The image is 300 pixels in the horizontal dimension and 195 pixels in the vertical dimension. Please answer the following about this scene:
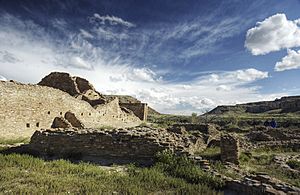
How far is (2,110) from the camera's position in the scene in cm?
1453

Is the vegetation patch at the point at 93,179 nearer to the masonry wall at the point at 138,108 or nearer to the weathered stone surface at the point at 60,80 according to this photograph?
the weathered stone surface at the point at 60,80

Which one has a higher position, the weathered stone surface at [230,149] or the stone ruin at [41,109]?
the stone ruin at [41,109]

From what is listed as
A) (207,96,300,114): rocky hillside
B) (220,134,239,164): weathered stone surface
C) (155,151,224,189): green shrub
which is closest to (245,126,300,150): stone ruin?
(220,134,239,164): weathered stone surface

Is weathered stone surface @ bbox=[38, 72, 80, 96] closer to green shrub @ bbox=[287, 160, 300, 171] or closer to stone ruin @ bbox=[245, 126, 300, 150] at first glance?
stone ruin @ bbox=[245, 126, 300, 150]

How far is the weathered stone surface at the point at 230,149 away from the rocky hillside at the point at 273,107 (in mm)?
84299

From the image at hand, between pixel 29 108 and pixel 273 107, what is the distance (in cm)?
10968

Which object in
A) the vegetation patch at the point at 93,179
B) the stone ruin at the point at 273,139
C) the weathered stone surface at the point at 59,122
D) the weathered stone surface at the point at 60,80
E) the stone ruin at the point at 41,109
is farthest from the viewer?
Answer: the weathered stone surface at the point at 60,80

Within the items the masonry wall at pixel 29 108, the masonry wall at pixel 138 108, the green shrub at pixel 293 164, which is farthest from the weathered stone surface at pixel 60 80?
the green shrub at pixel 293 164

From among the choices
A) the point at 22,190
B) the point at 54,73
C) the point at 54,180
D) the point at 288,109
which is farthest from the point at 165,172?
the point at 288,109

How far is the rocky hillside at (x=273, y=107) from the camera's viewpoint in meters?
92.9

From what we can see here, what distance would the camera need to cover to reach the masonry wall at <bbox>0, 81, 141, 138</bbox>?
1475 centimetres

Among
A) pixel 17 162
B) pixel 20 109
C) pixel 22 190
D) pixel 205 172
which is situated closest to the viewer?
pixel 22 190

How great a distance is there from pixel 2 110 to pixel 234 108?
126 metres

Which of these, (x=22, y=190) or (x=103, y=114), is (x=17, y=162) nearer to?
(x=22, y=190)
